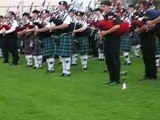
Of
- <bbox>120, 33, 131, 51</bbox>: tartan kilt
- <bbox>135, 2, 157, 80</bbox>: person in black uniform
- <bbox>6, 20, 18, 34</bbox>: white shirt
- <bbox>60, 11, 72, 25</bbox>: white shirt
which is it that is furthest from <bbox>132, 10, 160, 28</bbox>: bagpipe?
<bbox>6, 20, 18, 34</bbox>: white shirt

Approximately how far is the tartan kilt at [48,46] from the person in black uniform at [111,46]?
2848mm

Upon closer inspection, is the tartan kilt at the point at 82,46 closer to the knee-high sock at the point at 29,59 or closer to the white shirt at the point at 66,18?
the knee-high sock at the point at 29,59

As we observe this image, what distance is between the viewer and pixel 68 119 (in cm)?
664

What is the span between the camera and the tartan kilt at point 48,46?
1250 centimetres

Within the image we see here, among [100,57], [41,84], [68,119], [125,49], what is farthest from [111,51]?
[100,57]

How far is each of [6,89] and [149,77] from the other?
3.12m

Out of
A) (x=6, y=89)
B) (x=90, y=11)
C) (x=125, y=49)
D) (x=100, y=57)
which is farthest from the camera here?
(x=90, y=11)

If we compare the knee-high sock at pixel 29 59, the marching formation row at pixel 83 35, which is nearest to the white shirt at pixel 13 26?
the marching formation row at pixel 83 35

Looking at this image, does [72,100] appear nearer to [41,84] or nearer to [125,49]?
[41,84]

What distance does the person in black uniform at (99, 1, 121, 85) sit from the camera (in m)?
9.62

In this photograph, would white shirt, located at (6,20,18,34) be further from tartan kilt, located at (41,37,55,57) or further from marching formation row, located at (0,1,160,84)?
tartan kilt, located at (41,37,55,57)

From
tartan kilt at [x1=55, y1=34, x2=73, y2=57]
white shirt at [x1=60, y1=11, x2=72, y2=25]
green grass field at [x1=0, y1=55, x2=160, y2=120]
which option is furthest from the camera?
tartan kilt at [x1=55, y1=34, x2=73, y2=57]

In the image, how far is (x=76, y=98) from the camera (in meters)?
8.30

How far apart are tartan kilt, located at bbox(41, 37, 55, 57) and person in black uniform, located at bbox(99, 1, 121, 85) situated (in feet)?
9.34
